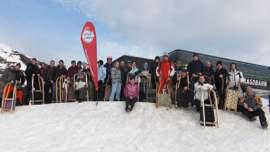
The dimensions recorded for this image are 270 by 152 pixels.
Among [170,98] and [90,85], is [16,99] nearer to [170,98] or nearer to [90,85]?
[90,85]

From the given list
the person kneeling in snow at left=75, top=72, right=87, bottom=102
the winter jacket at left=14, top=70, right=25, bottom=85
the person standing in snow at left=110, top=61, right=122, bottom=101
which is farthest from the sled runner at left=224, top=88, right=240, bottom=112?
the winter jacket at left=14, top=70, right=25, bottom=85

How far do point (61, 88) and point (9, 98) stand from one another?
193cm

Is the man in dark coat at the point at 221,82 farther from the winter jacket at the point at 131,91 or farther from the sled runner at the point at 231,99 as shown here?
the winter jacket at the point at 131,91

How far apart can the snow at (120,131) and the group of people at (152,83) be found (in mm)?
454

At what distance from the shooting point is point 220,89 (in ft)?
37.2

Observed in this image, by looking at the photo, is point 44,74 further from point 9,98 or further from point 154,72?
point 154,72

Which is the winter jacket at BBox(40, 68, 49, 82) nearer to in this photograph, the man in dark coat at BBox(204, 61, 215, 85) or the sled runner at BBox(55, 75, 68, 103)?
the sled runner at BBox(55, 75, 68, 103)

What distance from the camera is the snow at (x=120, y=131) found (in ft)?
27.0

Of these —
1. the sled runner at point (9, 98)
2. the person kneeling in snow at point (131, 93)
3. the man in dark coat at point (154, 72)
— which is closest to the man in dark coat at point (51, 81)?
the sled runner at point (9, 98)

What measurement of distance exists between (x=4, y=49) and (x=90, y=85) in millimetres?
128774

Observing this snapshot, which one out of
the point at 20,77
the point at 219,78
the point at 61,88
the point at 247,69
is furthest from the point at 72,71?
the point at 247,69

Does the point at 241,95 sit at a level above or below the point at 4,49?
below

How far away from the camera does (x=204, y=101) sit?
10156 millimetres

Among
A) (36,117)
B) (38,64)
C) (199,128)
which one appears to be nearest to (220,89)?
(199,128)
